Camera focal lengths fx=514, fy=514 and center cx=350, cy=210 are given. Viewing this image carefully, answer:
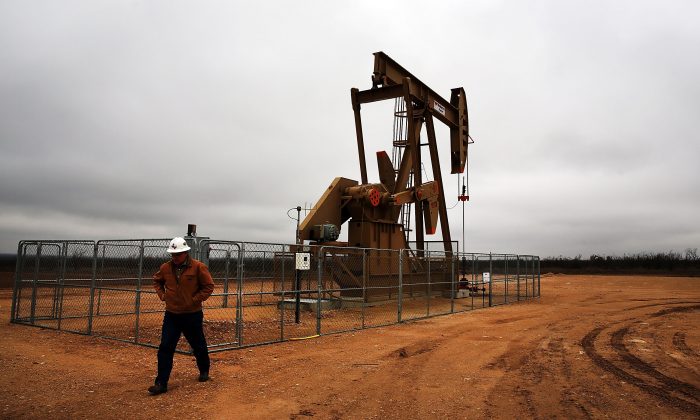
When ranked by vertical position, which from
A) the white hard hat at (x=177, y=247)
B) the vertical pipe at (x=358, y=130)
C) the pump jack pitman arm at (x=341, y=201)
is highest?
the vertical pipe at (x=358, y=130)

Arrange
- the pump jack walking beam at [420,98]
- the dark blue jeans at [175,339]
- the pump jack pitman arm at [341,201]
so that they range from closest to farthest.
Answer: the dark blue jeans at [175,339] → the pump jack pitman arm at [341,201] → the pump jack walking beam at [420,98]

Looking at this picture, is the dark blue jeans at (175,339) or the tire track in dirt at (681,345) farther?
the tire track in dirt at (681,345)

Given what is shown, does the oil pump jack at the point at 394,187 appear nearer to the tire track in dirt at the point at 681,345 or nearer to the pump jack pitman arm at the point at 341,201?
the pump jack pitman arm at the point at 341,201

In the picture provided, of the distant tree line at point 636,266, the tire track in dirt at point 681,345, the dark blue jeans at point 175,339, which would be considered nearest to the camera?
the dark blue jeans at point 175,339

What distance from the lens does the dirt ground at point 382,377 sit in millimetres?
6079

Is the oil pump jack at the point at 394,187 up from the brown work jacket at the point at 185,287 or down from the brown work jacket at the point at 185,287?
up

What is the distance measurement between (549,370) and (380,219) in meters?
10.4

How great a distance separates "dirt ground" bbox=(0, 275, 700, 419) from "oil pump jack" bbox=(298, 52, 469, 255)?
5.36 m

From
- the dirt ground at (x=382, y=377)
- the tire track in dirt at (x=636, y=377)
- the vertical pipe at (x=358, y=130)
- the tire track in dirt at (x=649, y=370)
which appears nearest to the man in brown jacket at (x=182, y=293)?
the dirt ground at (x=382, y=377)

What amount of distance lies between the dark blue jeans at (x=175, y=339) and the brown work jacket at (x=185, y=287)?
0.11 m

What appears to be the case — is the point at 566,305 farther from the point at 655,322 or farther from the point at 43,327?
the point at 43,327

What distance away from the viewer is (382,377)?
7.68m

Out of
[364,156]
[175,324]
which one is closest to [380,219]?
[364,156]

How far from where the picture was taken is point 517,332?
1243 centimetres
